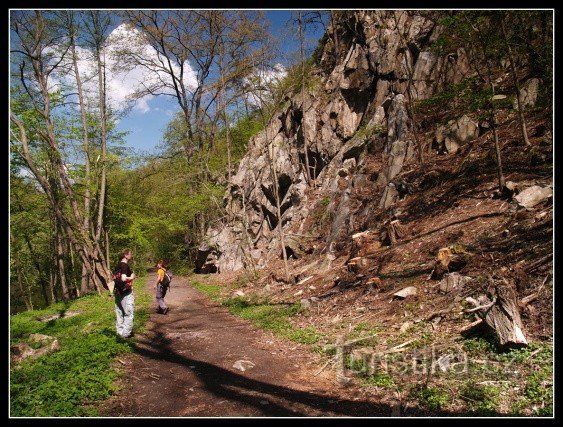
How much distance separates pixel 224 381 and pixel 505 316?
4208 millimetres

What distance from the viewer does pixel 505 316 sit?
483 cm

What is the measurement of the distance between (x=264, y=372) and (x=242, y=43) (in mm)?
20769

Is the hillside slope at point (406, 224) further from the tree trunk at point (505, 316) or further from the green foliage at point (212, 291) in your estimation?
the green foliage at point (212, 291)

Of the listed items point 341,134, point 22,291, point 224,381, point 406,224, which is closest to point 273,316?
point 224,381

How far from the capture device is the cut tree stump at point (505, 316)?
15.2ft

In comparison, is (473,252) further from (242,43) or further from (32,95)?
(242,43)

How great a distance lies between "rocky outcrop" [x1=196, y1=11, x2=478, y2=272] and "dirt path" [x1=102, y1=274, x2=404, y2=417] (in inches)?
309

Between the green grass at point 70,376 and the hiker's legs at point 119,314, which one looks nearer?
the green grass at point 70,376

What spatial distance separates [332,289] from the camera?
33.5ft

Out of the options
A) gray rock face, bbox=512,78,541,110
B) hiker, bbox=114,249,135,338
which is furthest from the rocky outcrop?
hiker, bbox=114,249,135,338

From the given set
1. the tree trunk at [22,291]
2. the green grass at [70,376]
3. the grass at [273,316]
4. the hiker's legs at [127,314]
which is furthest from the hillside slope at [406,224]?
the tree trunk at [22,291]

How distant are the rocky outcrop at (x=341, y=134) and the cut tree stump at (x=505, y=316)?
900cm

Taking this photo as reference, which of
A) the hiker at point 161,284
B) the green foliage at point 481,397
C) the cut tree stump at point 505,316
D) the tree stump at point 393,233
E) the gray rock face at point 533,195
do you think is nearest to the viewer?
the green foliage at point 481,397
